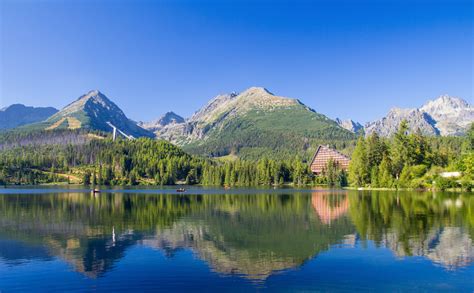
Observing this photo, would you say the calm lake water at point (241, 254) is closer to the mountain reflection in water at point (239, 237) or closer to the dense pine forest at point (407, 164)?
the mountain reflection in water at point (239, 237)

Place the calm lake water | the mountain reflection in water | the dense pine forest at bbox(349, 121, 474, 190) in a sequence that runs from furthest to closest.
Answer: the dense pine forest at bbox(349, 121, 474, 190)
the mountain reflection in water
the calm lake water

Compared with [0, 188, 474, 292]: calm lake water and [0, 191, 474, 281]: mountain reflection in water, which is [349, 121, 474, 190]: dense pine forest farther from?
[0, 188, 474, 292]: calm lake water

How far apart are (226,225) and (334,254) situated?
911 inches

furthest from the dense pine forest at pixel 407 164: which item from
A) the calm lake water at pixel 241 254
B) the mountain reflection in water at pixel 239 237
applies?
the calm lake water at pixel 241 254

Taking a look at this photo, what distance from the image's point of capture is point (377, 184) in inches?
6865

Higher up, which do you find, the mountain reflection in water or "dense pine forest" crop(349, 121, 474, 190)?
"dense pine forest" crop(349, 121, 474, 190)

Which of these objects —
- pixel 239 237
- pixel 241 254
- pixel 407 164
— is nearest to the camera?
pixel 241 254

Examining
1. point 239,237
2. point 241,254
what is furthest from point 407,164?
point 241,254

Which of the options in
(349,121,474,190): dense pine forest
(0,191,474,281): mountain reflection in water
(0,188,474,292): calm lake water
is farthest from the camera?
(349,121,474,190): dense pine forest

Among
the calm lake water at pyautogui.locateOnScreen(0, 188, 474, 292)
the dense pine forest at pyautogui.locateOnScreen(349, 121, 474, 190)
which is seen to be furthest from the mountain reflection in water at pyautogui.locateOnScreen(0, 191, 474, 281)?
the dense pine forest at pyautogui.locateOnScreen(349, 121, 474, 190)

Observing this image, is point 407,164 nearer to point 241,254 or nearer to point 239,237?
point 239,237

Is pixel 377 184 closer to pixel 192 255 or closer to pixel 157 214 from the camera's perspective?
pixel 157 214

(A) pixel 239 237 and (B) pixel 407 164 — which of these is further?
(B) pixel 407 164

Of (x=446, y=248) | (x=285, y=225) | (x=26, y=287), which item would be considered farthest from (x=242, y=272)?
(x=285, y=225)
